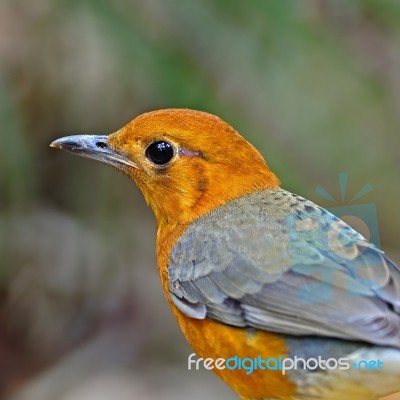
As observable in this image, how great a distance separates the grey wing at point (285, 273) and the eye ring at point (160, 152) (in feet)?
1.13

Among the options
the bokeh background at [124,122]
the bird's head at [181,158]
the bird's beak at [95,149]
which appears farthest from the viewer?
the bokeh background at [124,122]

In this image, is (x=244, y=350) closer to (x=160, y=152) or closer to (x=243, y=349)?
(x=243, y=349)

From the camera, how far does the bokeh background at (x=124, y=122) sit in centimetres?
583

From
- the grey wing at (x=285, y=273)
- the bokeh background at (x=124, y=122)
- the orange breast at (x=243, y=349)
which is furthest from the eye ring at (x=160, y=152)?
the bokeh background at (x=124, y=122)

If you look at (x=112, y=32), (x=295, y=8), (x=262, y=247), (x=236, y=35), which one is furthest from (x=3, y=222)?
(x=262, y=247)

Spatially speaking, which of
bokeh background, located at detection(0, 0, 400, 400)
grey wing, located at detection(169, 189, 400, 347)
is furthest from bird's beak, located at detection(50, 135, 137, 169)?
bokeh background, located at detection(0, 0, 400, 400)

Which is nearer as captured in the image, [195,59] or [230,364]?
[230,364]

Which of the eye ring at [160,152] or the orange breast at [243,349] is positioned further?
the eye ring at [160,152]

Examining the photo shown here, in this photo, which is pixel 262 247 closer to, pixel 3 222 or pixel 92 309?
pixel 3 222

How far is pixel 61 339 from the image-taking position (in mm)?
7555

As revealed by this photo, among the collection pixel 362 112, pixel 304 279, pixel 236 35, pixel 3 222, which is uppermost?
pixel 236 35

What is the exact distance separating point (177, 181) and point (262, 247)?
62 centimetres

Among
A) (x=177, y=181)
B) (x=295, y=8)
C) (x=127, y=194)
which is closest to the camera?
(x=177, y=181)

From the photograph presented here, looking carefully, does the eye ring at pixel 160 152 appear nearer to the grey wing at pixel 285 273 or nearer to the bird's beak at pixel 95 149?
the bird's beak at pixel 95 149
